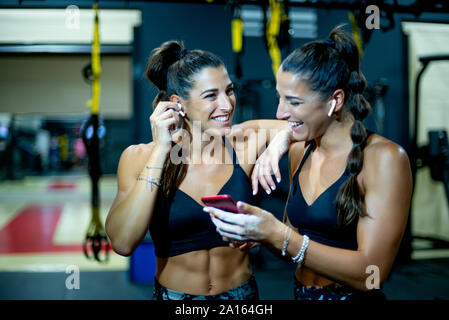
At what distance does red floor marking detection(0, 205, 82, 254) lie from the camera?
4.46 meters

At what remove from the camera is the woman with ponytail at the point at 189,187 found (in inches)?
47.4

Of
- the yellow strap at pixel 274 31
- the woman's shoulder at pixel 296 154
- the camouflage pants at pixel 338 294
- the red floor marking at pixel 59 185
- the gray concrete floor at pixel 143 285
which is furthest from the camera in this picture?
the red floor marking at pixel 59 185

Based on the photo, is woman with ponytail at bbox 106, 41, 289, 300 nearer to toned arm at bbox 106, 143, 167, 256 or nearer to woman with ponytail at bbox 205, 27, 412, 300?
toned arm at bbox 106, 143, 167, 256

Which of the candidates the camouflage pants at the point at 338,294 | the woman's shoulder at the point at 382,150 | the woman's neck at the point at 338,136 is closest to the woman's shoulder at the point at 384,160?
the woman's shoulder at the point at 382,150

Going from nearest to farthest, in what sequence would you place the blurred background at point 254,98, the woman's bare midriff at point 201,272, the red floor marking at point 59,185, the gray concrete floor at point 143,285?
the woman's bare midriff at point 201,272, the gray concrete floor at point 143,285, the blurred background at point 254,98, the red floor marking at point 59,185

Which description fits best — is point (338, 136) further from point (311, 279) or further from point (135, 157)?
point (135, 157)

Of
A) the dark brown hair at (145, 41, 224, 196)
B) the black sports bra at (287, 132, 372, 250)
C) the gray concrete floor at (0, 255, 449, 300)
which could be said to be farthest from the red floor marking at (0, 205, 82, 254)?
the black sports bra at (287, 132, 372, 250)

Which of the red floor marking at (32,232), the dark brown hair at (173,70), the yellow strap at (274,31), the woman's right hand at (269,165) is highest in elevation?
the yellow strap at (274,31)

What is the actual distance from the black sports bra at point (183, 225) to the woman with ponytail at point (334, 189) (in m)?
0.23

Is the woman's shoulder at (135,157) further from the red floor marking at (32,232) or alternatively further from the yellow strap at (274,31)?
the red floor marking at (32,232)

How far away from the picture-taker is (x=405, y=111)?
3.71m

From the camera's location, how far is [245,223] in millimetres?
922

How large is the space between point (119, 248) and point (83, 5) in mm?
2456
